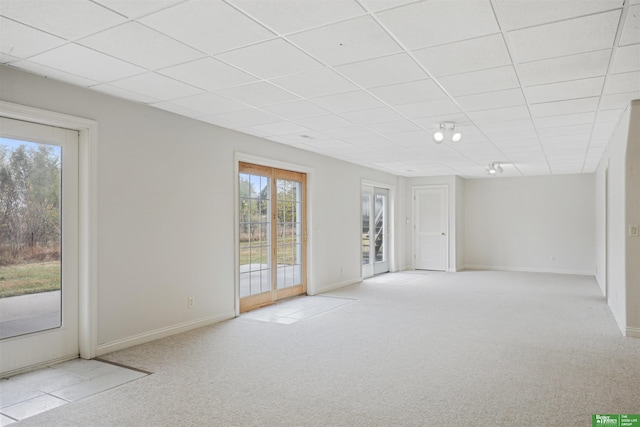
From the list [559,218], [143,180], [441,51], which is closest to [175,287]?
[143,180]

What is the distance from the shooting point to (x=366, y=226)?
910 centimetres

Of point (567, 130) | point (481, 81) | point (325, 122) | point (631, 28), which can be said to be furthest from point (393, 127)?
point (631, 28)

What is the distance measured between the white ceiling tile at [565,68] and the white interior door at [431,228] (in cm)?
697

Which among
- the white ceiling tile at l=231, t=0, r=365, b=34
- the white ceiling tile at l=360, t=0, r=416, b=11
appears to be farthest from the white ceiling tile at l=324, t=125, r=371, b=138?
the white ceiling tile at l=360, t=0, r=416, b=11

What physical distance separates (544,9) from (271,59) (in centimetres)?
172

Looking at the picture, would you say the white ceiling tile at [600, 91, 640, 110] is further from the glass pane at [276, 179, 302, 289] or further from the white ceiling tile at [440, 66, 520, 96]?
the glass pane at [276, 179, 302, 289]

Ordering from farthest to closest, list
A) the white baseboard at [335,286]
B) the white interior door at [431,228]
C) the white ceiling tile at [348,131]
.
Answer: the white interior door at [431,228], the white baseboard at [335,286], the white ceiling tile at [348,131]

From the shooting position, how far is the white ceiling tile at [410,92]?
140 inches

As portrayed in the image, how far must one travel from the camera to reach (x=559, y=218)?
9.97m

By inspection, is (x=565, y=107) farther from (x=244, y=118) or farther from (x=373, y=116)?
(x=244, y=118)

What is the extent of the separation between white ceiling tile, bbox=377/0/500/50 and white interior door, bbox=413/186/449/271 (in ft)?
25.9

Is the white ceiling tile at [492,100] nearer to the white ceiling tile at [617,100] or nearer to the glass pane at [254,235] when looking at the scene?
the white ceiling tile at [617,100]

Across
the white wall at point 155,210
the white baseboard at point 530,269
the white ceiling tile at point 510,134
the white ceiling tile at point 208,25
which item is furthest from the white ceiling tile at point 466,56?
the white baseboard at point 530,269

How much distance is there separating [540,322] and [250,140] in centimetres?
432
